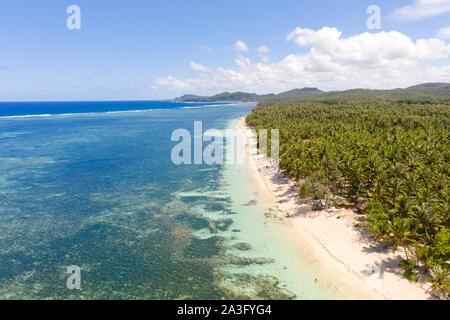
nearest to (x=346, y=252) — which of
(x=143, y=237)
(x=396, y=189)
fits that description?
(x=396, y=189)

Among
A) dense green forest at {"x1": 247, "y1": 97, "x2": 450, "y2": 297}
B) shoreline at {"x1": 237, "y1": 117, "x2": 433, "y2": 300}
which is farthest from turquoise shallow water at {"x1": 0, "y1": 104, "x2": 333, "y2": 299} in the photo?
dense green forest at {"x1": 247, "y1": 97, "x2": 450, "y2": 297}

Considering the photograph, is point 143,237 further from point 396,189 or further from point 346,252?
point 396,189

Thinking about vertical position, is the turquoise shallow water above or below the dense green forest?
below

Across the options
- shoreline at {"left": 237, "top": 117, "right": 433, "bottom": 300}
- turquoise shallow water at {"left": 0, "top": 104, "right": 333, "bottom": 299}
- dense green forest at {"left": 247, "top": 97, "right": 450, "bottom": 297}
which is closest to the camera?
shoreline at {"left": 237, "top": 117, "right": 433, "bottom": 300}

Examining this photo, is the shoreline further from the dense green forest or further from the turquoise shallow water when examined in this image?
the turquoise shallow water

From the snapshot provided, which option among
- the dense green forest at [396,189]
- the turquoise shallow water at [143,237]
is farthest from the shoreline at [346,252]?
the turquoise shallow water at [143,237]

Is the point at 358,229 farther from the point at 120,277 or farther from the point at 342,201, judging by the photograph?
the point at 120,277

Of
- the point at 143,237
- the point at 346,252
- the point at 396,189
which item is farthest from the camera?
the point at 143,237

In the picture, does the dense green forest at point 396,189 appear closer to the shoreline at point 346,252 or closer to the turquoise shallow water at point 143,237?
the shoreline at point 346,252
